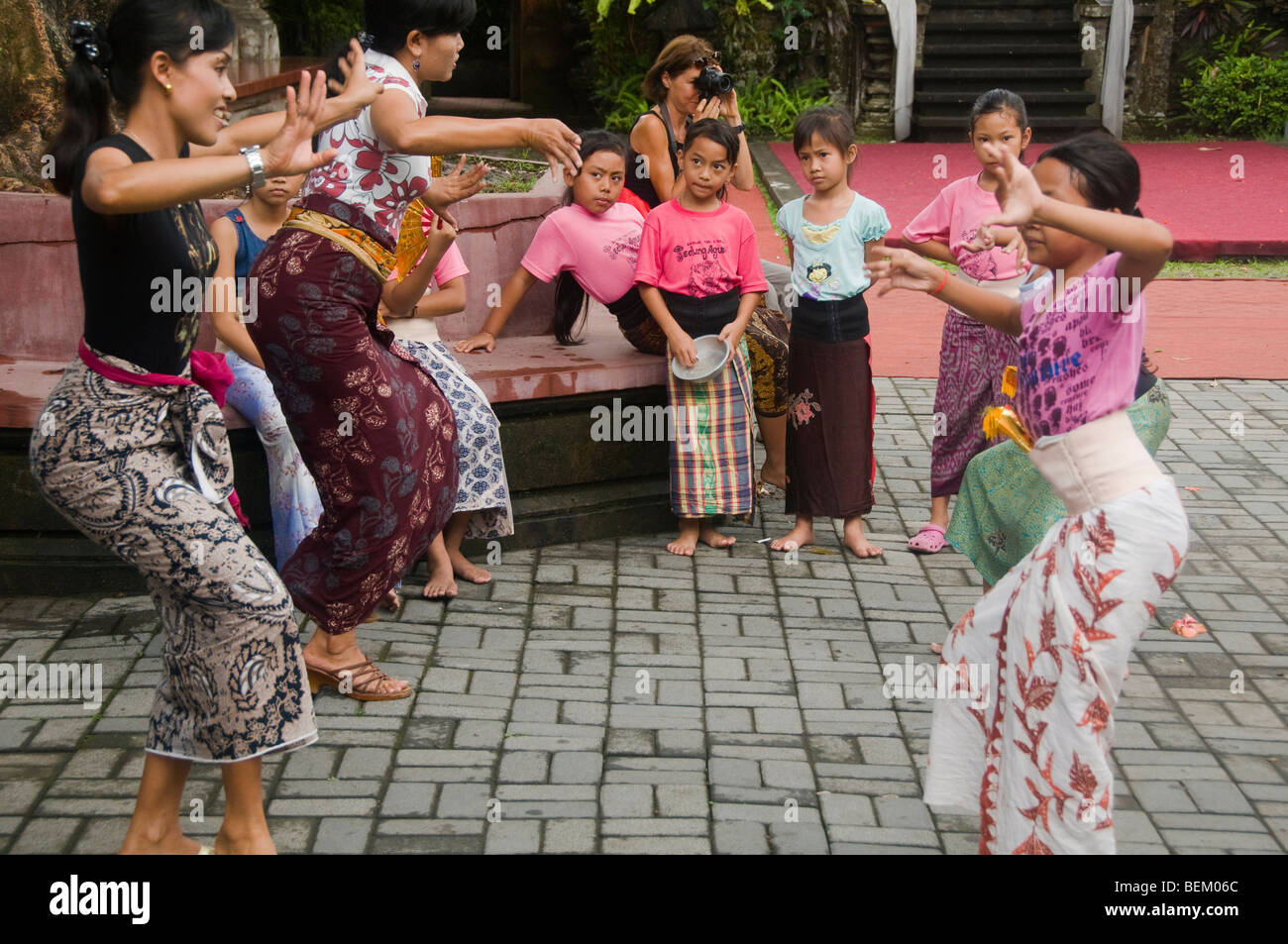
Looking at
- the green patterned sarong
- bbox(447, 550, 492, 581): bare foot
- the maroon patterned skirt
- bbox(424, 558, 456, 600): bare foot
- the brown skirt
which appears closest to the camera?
the green patterned sarong

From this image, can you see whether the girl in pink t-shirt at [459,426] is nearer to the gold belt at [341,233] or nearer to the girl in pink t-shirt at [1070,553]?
the gold belt at [341,233]

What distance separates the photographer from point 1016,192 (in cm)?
292

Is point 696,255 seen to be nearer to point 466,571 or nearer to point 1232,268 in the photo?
point 466,571

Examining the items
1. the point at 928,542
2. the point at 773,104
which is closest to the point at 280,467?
the point at 928,542

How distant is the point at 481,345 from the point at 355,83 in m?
2.27

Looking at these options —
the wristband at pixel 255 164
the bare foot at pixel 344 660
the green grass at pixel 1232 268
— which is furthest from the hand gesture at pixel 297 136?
the green grass at pixel 1232 268

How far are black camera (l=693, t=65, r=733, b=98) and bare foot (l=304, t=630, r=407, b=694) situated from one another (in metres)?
2.97

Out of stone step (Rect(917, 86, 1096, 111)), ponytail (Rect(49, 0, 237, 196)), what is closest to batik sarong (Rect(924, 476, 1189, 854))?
ponytail (Rect(49, 0, 237, 196))

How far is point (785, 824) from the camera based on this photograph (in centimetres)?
358

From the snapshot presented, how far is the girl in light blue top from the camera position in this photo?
17.8ft

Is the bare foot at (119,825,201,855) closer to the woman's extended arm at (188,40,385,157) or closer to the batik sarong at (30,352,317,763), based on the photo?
the batik sarong at (30,352,317,763)

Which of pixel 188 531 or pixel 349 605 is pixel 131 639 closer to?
pixel 349 605

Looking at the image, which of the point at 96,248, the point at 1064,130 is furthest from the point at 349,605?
the point at 1064,130

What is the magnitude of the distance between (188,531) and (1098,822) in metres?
2.03
